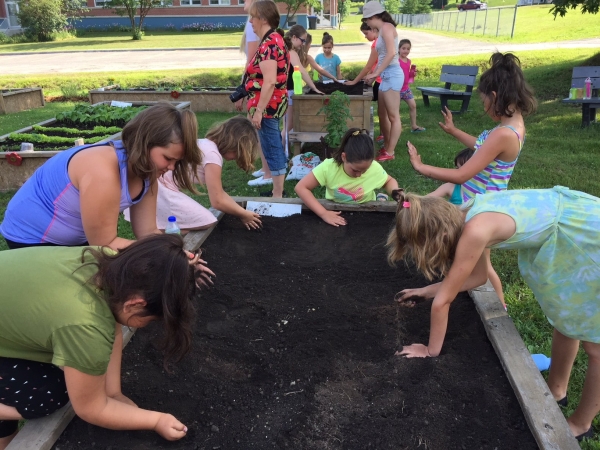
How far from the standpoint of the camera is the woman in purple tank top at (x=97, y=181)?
89.7 inches

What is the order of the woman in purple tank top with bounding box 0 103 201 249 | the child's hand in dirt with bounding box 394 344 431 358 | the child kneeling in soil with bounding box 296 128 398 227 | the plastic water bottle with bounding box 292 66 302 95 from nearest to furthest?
1. the woman in purple tank top with bounding box 0 103 201 249
2. the child's hand in dirt with bounding box 394 344 431 358
3. the child kneeling in soil with bounding box 296 128 398 227
4. the plastic water bottle with bounding box 292 66 302 95

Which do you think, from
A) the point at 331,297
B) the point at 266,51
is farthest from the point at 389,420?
the point at 266,51

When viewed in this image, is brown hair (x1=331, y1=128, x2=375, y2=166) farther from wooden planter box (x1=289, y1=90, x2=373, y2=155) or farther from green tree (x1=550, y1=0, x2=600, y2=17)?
green tree (x1=550, y1=0, x2=600, y2=17)

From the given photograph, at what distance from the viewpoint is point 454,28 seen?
3509 centimetres

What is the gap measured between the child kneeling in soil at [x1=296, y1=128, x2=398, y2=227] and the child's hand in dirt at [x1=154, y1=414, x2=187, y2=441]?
2382mm

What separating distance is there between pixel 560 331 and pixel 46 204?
8.02 feet

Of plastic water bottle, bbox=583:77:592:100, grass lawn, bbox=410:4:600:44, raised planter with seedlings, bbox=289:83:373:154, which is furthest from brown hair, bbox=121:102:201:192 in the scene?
grass lawn, bbox=410:4:600:44

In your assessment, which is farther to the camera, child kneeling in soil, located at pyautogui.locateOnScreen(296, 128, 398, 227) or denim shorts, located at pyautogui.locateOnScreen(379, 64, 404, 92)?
denim shorts, located at pyautogui.locateOnScreen(379, 64, 404, 92)

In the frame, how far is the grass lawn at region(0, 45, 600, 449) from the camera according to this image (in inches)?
129

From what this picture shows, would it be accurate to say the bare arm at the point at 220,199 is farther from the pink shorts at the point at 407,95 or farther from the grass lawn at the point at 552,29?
the grass lawn at the point at 552,29

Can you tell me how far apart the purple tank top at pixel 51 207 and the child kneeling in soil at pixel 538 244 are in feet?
4.66

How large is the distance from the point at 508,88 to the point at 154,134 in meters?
2.03

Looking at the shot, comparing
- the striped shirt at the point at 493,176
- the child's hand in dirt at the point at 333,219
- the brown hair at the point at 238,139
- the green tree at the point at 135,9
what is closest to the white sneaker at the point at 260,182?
the child's hand in dirt at the point at 333,219

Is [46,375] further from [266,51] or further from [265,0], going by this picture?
[265,0]
